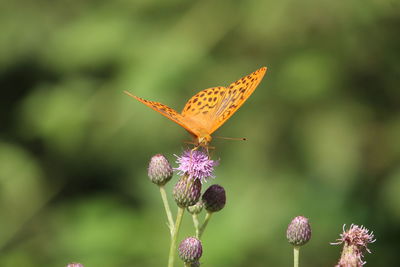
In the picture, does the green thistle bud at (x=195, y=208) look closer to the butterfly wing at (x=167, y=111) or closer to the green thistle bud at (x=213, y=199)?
the green thistle bud at (x=213, y=199)

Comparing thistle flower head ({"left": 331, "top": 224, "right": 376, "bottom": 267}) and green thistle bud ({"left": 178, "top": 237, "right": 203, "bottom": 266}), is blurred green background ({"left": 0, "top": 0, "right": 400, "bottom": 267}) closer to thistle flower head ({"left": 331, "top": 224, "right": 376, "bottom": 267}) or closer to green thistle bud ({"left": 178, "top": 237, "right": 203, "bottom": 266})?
thistle flower head ({"left": 331, "top": 224, "right": 376, "bottom": 267})

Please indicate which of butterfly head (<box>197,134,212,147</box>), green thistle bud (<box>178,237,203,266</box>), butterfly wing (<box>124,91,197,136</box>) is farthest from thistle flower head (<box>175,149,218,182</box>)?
green thistle bud (<box>178,237,203,266</box>)

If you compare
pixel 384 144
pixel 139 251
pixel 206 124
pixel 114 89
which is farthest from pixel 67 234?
pixel 384 144

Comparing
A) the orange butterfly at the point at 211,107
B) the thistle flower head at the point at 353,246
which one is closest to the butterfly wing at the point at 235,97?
the orange butterfly at the point at 211,107

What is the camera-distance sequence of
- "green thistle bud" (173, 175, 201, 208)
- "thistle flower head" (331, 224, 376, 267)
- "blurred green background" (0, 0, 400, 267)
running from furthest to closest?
"blurred green background" (0, 0, 400, 267) < "green thistle bud" (173, 175, 201, 208) < "thistle flower head" (331, 224, 376, 267)

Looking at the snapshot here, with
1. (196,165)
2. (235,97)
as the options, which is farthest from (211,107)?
(196,165)

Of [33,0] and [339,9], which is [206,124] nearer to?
[339,9]
